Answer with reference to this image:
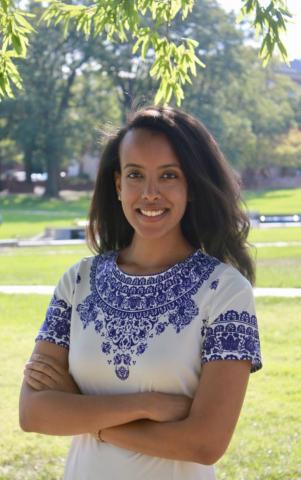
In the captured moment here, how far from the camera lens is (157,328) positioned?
2.20 meters

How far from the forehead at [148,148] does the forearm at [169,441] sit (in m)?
0.71

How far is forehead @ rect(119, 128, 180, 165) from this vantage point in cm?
233

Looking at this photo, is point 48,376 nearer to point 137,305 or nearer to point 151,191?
point 137,305

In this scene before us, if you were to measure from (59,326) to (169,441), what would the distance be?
0.50m

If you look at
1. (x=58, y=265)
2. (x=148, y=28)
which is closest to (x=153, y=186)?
(x=148, y=28)

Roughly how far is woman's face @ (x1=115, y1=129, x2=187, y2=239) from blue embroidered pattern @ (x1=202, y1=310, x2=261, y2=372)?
33 cm

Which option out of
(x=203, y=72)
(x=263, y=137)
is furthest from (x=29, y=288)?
(x=263, y=137)

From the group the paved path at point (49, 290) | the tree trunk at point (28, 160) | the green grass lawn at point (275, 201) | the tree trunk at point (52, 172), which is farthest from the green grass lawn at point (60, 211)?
the paved path at point (49, 290)

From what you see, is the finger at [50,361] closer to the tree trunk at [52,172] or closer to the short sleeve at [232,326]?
the short sleeve at [232,326]

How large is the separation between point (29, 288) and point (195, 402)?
11698 millimetres

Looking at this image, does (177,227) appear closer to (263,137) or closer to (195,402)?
(195,402)

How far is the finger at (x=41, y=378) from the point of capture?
2.35m

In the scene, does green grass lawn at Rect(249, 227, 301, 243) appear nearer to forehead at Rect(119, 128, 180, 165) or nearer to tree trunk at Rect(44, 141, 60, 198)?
forehead at Rect(119, 128, 180, 165)

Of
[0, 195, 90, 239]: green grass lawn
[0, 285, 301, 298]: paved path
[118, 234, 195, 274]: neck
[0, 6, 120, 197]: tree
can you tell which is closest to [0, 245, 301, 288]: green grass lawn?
[0, 285, 301, 298]: paved path
